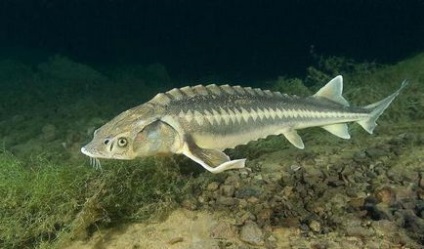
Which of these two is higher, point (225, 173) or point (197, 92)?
point (197, 92)

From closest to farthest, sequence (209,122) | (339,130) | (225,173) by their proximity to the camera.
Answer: (209,122)
(225,173)
(339,130)

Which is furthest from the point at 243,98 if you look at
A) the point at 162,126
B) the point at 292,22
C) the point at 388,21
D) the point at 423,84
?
the point at 292,22

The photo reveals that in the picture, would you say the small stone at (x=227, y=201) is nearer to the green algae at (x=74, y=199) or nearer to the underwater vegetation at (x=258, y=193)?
the underwater vegetation at (x=258, y=193)

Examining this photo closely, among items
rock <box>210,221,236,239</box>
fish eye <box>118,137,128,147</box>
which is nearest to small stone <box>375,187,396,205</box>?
rock <box>210,221,236,239</box>

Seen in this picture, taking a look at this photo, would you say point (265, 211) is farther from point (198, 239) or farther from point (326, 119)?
point (326, 119)

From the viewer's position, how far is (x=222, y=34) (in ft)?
97.0

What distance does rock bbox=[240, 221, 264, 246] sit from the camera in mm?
3984

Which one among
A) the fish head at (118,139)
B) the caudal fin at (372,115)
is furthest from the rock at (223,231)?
the caudal fin at (372,115)

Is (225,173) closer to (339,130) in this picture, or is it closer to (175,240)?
(175,240)

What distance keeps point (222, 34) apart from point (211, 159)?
2624 cm

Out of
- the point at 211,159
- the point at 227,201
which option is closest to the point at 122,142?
the point at 211,159

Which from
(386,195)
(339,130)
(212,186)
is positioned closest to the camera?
(386,195)

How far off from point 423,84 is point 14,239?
8474 mm

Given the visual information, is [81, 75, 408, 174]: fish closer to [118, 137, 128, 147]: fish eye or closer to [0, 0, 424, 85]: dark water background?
[118, 137, 128, 147]: fish eye
